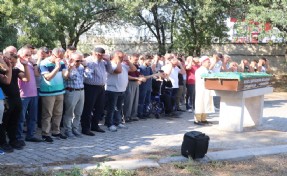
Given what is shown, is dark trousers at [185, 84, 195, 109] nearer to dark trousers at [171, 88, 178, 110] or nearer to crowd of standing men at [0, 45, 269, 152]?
dark trousers at [171, 88, 178, 110]

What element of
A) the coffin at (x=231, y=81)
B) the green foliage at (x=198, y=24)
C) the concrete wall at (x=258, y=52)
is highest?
the green foliage at (x=198, y=24)

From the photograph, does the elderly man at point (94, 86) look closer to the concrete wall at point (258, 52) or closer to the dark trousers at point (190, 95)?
the dark trousers at point (190, 95)

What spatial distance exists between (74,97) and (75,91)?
0.40 feet

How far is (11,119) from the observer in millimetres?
6406

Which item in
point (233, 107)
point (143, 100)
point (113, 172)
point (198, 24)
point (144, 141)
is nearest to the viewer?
point (113, 172)

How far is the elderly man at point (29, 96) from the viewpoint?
664cm

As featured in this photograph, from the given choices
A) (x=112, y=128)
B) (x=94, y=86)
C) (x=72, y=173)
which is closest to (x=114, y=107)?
(x=112, y=128)

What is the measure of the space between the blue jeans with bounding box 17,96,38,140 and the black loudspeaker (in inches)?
115

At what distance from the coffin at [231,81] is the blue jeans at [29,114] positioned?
3.92 metres

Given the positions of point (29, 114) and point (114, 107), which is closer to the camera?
point (29, 114)

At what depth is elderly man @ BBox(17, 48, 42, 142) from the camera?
262 inches

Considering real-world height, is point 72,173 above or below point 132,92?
below

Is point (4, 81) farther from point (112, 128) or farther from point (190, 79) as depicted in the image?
point (190, 79)

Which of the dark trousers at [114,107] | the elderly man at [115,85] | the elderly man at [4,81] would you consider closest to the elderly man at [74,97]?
the elderly man at [115,85]
